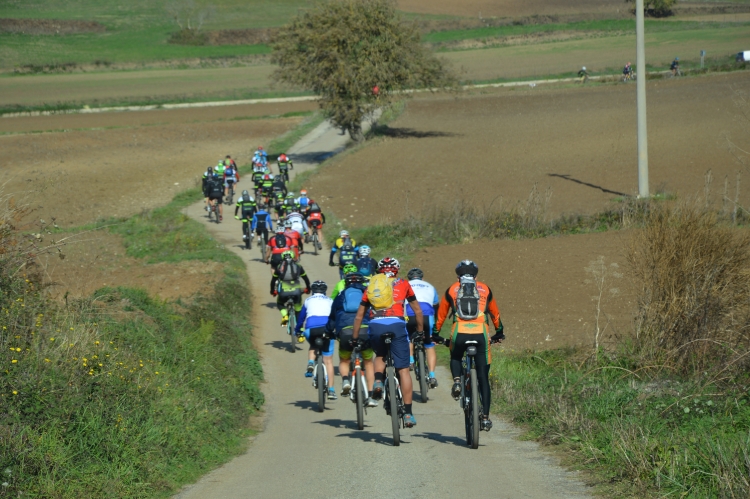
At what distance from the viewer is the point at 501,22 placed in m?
135

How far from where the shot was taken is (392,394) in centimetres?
1008

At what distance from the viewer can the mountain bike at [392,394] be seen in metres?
10.1

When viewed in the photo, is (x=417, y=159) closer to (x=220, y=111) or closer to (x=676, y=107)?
(x=676, y=107)

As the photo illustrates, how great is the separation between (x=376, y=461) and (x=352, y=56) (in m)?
44.1

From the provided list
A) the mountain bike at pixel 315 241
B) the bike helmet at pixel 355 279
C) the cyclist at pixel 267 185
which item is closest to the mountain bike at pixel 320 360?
the bike helmet at pixel 355 279

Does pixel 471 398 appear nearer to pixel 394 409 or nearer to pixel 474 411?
pixel 474 411

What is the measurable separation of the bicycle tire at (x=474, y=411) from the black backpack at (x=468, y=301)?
0.59 metres

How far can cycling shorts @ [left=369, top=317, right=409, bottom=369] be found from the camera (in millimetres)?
10273

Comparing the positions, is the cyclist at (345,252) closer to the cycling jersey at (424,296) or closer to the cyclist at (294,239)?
the cyclist at (294,239)

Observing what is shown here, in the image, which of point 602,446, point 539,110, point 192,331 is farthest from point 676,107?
point 602,446

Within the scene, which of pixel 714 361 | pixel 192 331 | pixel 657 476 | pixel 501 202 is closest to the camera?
pixel 657 476

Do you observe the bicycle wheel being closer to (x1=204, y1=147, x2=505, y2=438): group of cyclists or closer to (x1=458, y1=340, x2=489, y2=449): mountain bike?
(x1=204, y1=147, x2=505, y2=438): group of cyclists

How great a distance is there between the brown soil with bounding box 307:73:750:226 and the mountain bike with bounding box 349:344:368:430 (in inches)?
665

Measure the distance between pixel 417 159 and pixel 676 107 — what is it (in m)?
17.8
